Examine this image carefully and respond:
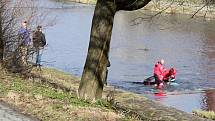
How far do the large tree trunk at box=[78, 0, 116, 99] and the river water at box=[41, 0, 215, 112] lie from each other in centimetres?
223

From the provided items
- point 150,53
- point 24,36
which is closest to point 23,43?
point 24,36

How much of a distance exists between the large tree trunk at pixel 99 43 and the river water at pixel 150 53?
2227 mm

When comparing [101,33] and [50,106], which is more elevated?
[101,33]

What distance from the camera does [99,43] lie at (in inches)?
428

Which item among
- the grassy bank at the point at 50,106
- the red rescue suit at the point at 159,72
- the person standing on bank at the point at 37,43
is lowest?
the red rescue suit at the point at 159,72

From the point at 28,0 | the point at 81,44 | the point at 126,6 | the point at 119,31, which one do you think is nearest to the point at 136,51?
the point at 81,44

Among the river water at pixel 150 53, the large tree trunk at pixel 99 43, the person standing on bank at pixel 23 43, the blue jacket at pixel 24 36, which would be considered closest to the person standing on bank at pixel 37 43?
the blue jacket at pixel 24 36

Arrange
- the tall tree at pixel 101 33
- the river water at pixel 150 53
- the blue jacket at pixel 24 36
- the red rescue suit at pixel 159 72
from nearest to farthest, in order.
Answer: the tall tree at pixel 101 33 < the blue jacket at pixel 24 36 < the river water at pixel 150 53 < the red rescue suit at pixel 159 72

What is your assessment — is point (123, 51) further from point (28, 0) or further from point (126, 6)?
point (126, 6)

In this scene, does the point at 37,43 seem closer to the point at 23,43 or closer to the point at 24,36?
the point at 24,36

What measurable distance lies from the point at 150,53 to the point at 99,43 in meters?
26.7

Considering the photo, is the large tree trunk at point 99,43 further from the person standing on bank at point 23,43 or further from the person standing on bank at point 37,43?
the person standing on bank at point 37,43

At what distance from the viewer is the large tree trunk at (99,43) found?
426 inches

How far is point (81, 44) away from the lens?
38.7 m
